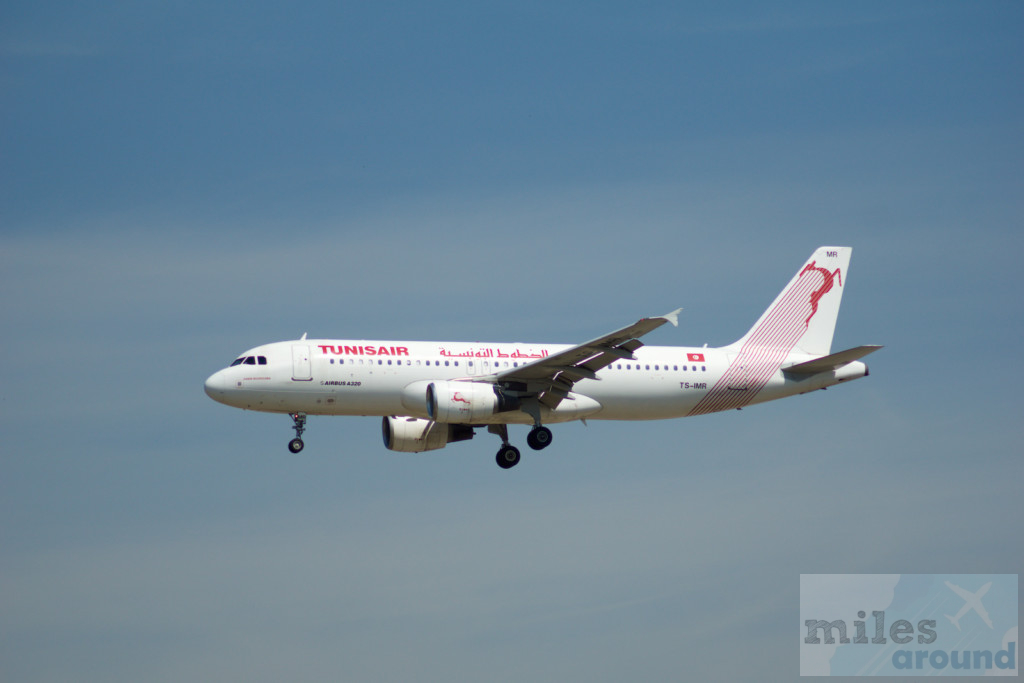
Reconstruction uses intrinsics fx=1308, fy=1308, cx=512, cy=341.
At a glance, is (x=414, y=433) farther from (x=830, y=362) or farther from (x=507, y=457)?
(x=830, y=362)

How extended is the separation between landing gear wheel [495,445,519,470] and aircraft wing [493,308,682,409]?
2618mm

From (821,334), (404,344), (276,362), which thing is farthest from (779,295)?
(276,362)

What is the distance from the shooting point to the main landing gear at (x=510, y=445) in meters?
47.7

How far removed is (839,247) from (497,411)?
17.9 m

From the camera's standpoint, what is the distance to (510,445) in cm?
4909

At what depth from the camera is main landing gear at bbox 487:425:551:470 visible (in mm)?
47688

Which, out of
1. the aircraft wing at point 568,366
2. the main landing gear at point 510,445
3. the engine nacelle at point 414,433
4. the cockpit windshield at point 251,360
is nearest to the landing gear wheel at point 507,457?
the main landing gear at point 510,445

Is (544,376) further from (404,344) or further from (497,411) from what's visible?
(404,344)

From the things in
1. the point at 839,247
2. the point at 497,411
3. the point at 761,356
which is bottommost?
the point at 497,411

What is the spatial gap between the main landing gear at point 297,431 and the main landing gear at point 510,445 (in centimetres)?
727

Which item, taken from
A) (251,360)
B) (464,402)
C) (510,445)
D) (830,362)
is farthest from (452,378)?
(830,362)

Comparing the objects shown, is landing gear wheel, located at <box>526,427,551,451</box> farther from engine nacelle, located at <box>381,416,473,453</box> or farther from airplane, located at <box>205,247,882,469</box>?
engine nacelle, located at <box>381,416,473,453</box>

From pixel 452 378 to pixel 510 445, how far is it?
385 cm

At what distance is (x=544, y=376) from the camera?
46.4 meters
